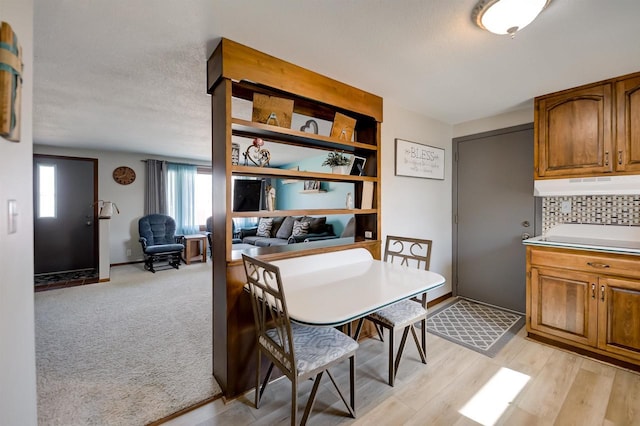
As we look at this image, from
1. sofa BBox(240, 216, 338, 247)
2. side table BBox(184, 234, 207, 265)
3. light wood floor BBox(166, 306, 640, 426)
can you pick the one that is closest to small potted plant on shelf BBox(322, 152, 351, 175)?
light wood floor BBox(166, 306, 640, 426)

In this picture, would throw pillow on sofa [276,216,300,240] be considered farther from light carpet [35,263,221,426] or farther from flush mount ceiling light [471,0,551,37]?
flush mount ceiling light [471,0,551,37]

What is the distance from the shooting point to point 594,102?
233 cm

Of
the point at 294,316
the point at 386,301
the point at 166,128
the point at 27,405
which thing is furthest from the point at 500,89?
the point at 166,128

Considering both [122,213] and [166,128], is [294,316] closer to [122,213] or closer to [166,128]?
[166,128]

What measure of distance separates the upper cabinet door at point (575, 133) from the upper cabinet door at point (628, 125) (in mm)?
50

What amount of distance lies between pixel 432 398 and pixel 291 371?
3.41 feet

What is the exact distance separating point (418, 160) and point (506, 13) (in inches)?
70.0

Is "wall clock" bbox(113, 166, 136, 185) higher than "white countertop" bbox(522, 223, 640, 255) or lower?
higher

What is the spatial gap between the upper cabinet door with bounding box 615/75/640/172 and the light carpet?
358 centimetres

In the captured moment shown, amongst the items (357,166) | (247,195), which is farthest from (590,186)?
(247,195)

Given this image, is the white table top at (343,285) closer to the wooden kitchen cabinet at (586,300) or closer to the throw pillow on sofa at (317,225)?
the wooden kitchen cabinet at (586,300)

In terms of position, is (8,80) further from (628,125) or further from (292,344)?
(628,125)

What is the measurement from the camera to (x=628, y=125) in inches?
85.5

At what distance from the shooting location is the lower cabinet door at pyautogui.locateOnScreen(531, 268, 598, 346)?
2.18 metres
